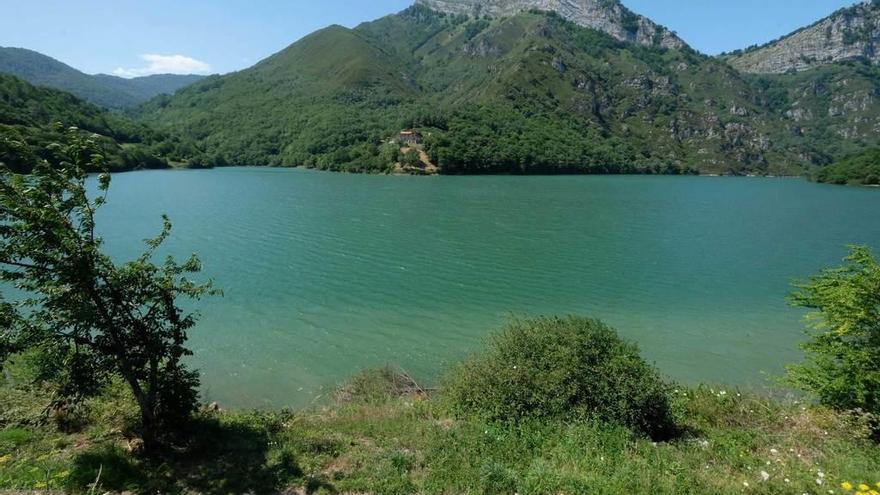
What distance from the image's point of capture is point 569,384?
1068cm

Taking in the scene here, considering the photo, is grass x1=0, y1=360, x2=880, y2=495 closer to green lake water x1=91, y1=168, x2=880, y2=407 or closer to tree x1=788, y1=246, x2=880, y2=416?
tree x1=788, y1=246, x2=880, y2=416

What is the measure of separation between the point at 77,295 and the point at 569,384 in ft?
31.9

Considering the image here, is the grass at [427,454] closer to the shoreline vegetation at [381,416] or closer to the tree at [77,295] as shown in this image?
the shoreline vegetation at [381,416]

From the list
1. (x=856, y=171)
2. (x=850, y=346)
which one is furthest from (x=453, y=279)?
(x=856, y=171)

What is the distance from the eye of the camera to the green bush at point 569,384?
1045 cm

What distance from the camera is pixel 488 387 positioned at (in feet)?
37.2

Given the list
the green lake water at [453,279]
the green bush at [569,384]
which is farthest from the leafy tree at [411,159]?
the green bush at [569,384]

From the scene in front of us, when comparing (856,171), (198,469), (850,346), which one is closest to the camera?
(198,469)

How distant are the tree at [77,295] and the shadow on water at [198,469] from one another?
618 mm

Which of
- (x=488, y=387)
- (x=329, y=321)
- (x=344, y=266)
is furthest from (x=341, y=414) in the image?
(x=344, y=266)

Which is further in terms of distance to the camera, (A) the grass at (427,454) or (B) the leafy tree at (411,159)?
→ (B) the leafy tree at (411,159)

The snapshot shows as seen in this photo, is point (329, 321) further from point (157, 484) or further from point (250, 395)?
point (157, 484)

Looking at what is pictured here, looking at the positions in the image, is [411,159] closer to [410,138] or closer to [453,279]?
[410,138]

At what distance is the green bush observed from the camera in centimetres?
1045
